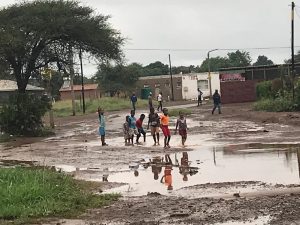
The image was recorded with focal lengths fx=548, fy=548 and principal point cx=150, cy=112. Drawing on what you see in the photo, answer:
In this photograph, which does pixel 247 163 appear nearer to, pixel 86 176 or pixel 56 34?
pixel 86 176

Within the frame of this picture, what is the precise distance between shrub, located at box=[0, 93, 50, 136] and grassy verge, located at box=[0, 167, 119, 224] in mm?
19311

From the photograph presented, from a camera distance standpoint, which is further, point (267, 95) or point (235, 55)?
point (235, 55)

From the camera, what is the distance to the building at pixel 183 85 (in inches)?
3526

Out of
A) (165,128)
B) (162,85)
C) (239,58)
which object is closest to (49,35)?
(165,128)

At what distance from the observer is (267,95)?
47.3 meters

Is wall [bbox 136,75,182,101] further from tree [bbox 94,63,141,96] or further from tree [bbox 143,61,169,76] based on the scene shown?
tree [bbox 143,61,169,76]

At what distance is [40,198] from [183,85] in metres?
79.7

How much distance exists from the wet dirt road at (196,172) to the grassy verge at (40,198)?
1.75ft

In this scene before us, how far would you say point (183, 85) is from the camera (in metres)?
90.2

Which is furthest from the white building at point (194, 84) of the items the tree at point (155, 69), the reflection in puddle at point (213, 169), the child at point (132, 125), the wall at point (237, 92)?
the reflection in puddle at point (213, 169)

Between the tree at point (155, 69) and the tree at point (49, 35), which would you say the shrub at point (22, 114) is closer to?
the tree at point (49, 35)

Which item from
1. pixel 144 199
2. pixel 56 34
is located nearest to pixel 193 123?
pixel 56 34

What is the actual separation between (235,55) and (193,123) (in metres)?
101

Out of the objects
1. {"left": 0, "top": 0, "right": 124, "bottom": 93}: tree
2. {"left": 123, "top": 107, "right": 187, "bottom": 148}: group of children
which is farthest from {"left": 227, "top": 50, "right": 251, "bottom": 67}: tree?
{"left": 123, "top": 107, "right": 187, "bottom": 148}: group of children
